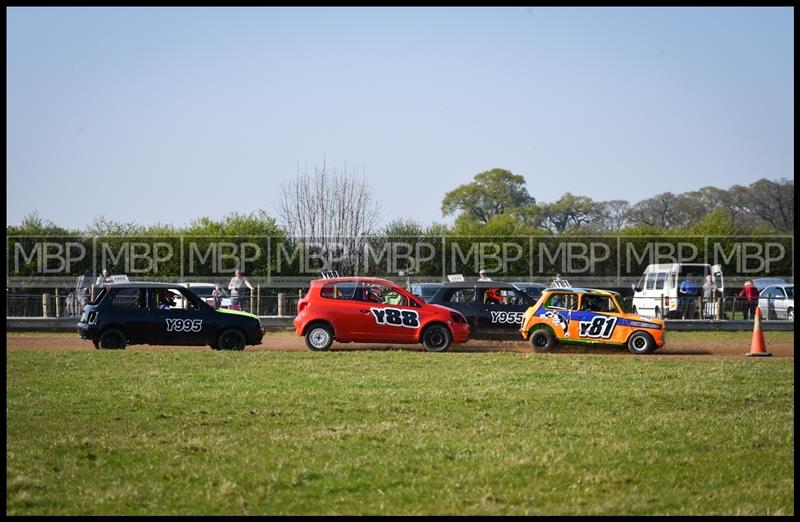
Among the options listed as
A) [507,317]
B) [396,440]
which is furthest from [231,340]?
[396,440]

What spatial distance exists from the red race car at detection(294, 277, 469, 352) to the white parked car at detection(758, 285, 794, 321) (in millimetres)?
15774

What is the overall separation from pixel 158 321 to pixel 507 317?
8074 mm

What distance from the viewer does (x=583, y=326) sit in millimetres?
22562

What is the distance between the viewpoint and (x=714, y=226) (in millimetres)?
61469

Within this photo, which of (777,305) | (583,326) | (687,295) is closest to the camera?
(583,326)

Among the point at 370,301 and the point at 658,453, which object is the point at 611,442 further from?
the point at 370,301

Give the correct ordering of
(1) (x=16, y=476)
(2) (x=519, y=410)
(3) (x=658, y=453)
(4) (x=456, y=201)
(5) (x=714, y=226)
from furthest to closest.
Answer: (4) (x=456, y=201)
(5) (x=714, y=226)
(2) (x=519, y=410)
(3) (x=658, y=453)
(1) (x=16, y=476)

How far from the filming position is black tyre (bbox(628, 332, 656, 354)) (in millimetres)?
22594

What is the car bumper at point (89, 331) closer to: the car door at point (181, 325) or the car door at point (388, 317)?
the car door at point (181, 325)

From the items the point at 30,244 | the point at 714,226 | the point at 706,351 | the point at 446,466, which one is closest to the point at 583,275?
the point at 714,226

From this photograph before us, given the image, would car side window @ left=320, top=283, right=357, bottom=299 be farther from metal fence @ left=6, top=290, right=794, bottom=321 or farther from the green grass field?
metal fence @ left=6, top=290, right=794, bottom=321

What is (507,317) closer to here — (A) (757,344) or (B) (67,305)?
(A) (757,344)

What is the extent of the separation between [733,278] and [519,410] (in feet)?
136
